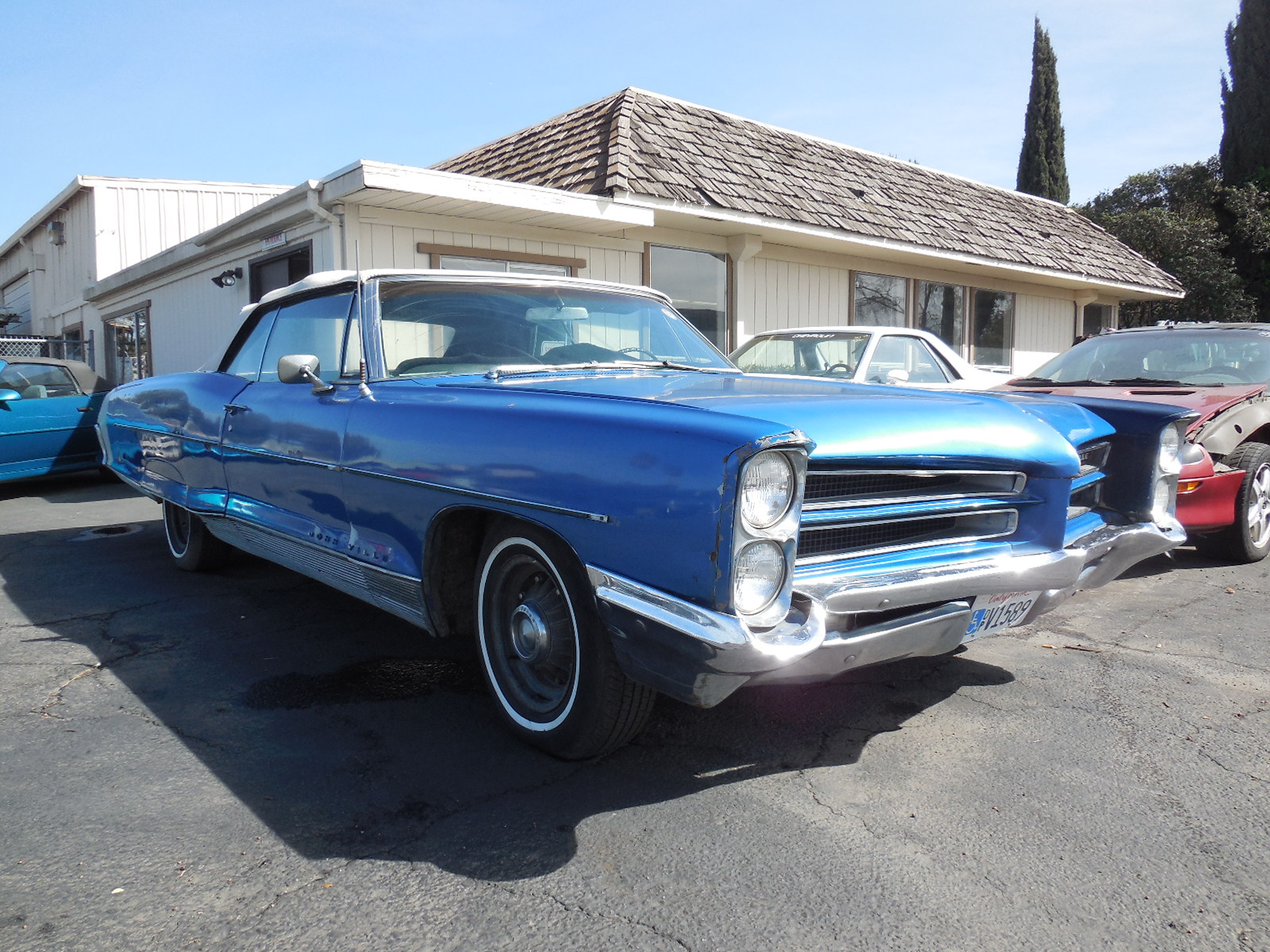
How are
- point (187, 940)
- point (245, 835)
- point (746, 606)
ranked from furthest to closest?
point (245, 835), point (746, 606), point (187, 940)

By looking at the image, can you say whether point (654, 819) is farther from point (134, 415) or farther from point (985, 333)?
point (985, 333)

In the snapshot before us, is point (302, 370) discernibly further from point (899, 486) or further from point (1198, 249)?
point (1198, 249)

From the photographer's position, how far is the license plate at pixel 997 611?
8.75 ft

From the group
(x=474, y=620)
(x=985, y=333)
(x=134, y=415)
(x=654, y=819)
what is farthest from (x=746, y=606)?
(x=985, y=333)

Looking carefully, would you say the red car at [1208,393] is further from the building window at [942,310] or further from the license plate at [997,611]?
the building window at [942,310]

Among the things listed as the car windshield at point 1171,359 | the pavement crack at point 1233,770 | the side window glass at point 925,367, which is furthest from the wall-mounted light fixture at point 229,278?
the pavement crack at point 1233,770

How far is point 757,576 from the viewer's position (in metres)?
2.20

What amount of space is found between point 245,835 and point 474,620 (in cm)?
Answer: 93

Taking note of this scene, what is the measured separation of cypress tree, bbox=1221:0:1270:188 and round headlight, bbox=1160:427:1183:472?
26624mm

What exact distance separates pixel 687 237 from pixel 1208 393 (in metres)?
6.08

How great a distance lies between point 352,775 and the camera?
268 centimetres

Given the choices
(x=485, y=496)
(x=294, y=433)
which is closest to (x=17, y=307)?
(x=294, y=433)

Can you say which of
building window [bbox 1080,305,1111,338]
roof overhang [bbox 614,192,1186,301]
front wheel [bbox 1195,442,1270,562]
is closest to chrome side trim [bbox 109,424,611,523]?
front wheel [bbox 1195,442,1270,562]

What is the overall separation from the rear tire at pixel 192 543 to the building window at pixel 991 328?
38.8ft
